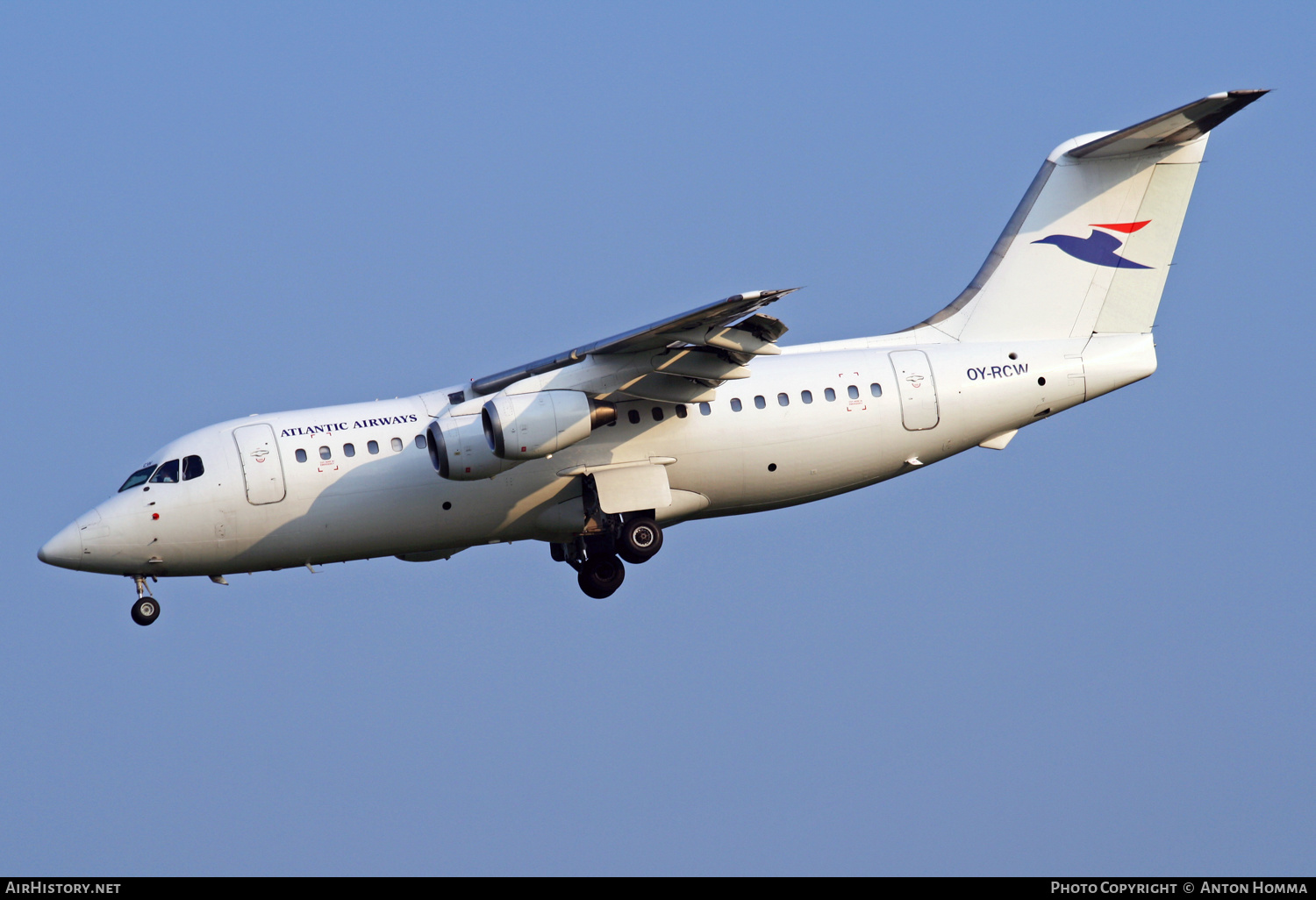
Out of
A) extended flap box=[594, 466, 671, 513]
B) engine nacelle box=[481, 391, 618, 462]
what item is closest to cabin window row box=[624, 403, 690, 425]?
extended flap box=[594, 466, 671, 513]

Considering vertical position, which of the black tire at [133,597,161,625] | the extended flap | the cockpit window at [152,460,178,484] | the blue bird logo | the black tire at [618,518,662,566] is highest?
the blue bird logo

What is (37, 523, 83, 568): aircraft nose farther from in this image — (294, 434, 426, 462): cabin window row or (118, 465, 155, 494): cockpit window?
(294, 434, 426, 462): cabin window row

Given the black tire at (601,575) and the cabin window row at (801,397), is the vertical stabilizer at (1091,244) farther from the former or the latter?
the black tire at (601,575)

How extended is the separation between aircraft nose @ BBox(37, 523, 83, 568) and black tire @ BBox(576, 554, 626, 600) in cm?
601

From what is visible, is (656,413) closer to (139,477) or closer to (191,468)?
(191,468)

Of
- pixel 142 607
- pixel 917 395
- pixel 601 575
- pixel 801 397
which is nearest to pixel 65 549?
pixel 142 607

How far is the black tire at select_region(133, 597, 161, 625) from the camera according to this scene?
20797mm

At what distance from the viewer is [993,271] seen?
23.0 m

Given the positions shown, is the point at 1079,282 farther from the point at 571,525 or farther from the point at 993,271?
the point at 571,525

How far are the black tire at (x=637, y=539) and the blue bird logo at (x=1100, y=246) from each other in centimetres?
671

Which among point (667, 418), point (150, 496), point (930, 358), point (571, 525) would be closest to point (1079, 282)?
point (930, 358)

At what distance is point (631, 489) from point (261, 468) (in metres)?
4.31

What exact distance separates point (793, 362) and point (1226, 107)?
20.9 feet

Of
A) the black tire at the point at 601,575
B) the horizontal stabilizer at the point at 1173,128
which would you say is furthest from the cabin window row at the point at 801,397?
the horizontal stabilizer at the point at 1173,128
